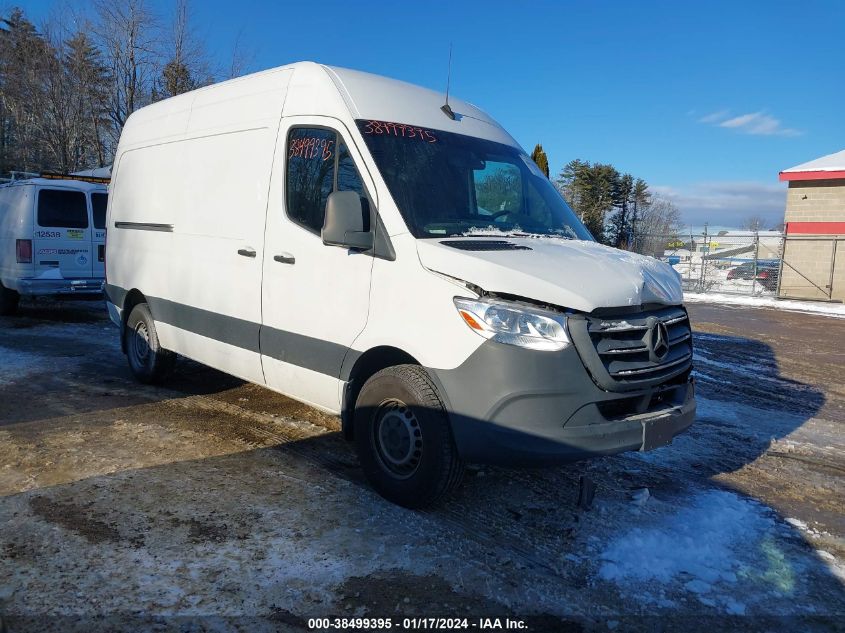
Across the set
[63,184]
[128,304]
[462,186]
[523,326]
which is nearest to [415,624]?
[523,326]

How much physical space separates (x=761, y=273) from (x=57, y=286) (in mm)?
21909

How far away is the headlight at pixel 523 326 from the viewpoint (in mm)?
3143

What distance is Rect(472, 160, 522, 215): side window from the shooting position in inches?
168

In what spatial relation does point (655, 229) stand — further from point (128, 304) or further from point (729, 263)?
point (128, 304)

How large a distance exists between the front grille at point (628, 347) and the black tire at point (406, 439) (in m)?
0.86

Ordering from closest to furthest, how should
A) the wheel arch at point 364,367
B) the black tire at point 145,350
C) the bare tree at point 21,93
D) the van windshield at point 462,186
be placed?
the wheel arch at point 364,367, the van windshield at point 462,186, the black tire at point 145,350, the bare tree at point 21,93

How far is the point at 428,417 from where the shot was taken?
343 centimetres

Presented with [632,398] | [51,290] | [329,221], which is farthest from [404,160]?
[51,290]

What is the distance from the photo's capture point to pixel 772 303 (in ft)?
60.2

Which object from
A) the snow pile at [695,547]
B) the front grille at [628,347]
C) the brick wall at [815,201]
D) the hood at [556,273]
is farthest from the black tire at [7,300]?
the brick wall at [815,201]

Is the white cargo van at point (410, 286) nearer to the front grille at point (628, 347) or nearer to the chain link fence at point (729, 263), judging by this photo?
the front grille at point (628, 347)

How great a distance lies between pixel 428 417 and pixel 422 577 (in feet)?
2.72

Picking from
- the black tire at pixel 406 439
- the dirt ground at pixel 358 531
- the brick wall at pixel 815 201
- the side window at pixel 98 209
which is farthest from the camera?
the brick wall at pixel 815 201

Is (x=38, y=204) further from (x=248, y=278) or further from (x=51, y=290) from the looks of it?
(x=248, y=278)
